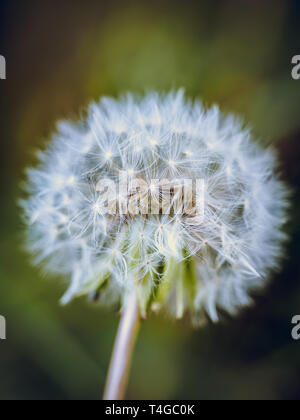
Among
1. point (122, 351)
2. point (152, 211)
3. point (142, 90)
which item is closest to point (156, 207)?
point (152, 211)

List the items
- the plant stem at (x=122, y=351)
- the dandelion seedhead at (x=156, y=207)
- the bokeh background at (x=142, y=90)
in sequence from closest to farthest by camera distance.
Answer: the dandelion seedhead at (x=156, y=207)
the plant stem at (x=122, y=351)
the bokeh background at (x=142, y=90)

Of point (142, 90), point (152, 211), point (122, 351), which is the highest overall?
point (142, 90)

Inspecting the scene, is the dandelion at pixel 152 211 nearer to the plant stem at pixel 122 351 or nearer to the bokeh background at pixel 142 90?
the plant stem at pixel 122 351

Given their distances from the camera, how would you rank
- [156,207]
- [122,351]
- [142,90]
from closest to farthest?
1. [156,207]
2. [122,351]
3. [142,90]

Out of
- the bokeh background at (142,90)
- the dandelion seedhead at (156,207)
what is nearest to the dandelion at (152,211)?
the dandelion seedhead at (156,207)

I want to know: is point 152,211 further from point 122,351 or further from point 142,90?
point 142,90

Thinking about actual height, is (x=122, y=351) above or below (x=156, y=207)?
below
